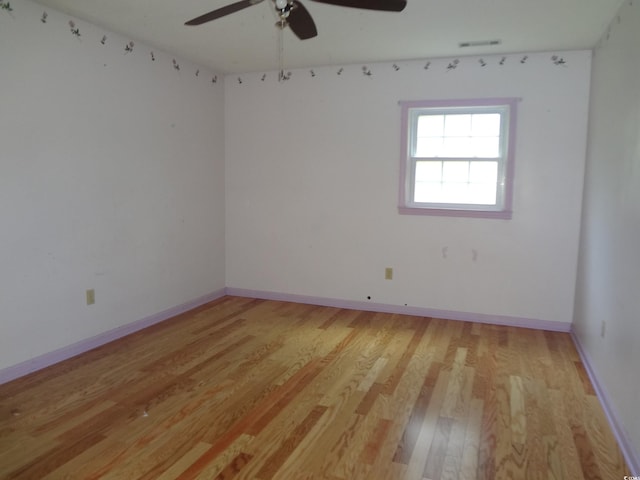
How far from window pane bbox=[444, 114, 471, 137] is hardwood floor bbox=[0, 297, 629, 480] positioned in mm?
1856

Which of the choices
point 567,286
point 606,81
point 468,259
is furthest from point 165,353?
point 606,81

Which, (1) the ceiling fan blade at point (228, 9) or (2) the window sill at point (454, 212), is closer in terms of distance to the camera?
(1) the ceiling fan blade at point (228, 9)

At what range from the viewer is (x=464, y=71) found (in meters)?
4.08

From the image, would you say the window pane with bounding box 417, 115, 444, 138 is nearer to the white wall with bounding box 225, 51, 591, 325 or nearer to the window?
the window

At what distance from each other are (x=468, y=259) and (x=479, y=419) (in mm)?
2011

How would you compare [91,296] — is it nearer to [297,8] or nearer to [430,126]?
[297,8]

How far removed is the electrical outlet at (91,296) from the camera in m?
3.40

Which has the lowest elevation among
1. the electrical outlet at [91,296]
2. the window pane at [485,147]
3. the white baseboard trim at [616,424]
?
the white baseboard trim at [616,424]

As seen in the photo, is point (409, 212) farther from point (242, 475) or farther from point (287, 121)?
point (242, 475)

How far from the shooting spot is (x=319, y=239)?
15.5ft

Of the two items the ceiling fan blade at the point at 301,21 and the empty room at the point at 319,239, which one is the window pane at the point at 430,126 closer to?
the empty room at the point at 319,239

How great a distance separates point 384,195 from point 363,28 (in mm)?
1627

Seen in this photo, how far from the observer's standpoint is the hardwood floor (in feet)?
6.72

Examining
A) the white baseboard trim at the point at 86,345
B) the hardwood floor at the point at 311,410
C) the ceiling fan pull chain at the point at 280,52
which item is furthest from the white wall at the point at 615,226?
the white baseboard trim at the point at 86,345
